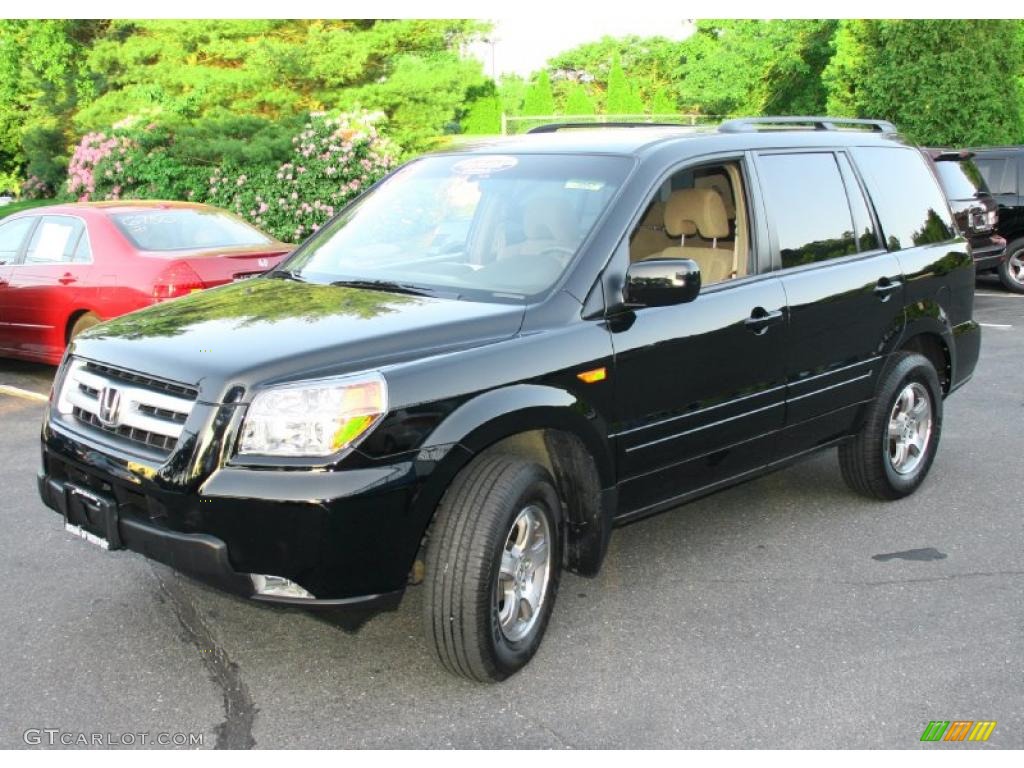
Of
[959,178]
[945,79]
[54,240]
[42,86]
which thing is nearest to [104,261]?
[54,240]

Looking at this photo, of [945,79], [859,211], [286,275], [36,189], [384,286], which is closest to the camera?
[384,286]

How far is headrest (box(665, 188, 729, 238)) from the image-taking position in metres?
4.87

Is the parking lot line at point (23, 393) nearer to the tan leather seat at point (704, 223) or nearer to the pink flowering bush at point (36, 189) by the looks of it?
the tan leather seat at point (704, 223)

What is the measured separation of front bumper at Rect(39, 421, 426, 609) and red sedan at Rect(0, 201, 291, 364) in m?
4.64

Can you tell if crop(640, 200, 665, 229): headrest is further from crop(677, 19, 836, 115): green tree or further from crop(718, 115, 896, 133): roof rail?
crop(677, 19, 836, 115): green tree

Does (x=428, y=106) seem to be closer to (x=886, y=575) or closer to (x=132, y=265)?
(x=132, y=265)

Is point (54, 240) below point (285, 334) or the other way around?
below

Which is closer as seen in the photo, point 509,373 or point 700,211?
point 509,373

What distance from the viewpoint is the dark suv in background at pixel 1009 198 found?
1423cm

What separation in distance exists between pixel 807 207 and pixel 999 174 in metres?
10.8

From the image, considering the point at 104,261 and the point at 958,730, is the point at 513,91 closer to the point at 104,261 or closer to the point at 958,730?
the point at 104,261

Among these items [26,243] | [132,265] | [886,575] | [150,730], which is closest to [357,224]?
[150,730]

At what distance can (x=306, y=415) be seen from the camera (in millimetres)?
3389

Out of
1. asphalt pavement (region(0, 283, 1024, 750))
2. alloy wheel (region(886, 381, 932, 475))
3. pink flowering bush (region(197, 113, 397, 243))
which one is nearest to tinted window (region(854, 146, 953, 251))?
alloy wheel (region(886, 381, 932, 475))
